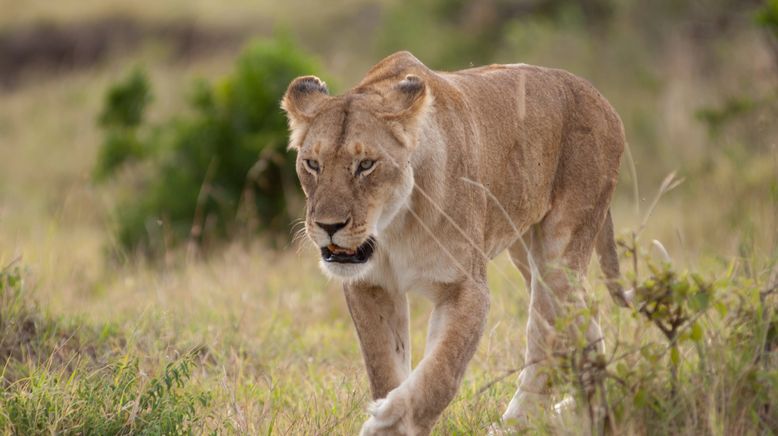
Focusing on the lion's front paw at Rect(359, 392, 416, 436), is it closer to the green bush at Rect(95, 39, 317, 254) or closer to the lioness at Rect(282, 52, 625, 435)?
the lioness at Rect(282, 52, 625, 435)

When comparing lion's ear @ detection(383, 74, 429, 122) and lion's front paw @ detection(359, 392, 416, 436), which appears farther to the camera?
lion's ear @ detection(383, 74, 429, 122)

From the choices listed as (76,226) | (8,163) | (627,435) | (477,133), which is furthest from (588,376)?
(8,163)

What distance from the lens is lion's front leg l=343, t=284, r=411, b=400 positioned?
4484mm

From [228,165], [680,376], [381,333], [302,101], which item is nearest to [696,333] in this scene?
[680,376]

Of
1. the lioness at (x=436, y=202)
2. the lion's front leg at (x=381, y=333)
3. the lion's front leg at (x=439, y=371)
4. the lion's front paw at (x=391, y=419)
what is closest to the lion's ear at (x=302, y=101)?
the lioness at (x=436, y=202)

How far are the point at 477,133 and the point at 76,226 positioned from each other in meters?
8.56

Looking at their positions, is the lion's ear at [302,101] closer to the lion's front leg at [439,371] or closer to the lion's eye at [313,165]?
the lion's eye at [313,165]

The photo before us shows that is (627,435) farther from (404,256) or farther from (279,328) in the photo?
(279,328)

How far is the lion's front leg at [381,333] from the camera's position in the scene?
4.48m

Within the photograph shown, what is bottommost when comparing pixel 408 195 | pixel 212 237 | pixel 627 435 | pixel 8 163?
pixel 8 163

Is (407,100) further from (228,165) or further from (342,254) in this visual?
(228,165)

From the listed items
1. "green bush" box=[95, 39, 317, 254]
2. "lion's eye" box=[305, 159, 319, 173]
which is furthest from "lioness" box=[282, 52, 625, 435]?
"green bush" box=[95, 39, 317, 254]

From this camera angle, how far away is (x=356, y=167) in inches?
165

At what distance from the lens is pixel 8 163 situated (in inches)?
636
